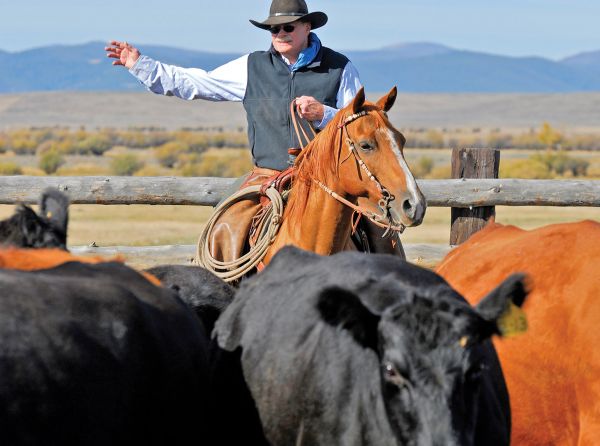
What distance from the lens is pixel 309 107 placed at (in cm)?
711

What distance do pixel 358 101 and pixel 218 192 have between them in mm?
3665

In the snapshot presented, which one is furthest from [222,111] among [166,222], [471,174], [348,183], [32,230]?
[32,230]

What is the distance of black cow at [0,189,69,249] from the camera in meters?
3.99

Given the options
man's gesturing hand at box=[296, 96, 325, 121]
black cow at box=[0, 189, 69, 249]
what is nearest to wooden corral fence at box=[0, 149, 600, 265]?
man's gesturing hand at box=[296, 96, 325, 121]

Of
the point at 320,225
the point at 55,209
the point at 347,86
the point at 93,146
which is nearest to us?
the point at 55,209

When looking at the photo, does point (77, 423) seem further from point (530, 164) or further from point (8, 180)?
point (530, 164)

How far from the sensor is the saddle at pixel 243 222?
723 centimetres

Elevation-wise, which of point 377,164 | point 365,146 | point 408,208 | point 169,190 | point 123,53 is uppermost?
point 123,53

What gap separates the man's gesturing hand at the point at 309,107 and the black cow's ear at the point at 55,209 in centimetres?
295

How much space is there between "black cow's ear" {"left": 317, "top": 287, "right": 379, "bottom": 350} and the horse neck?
325 cm

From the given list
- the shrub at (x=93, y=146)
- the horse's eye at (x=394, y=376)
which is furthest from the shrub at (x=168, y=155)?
the horse's eye at (x=394, y=376)

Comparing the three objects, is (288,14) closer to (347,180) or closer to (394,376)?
(347,180)

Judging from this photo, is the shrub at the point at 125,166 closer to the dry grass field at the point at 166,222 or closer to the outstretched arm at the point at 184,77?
the dry grass field at the point at 166,222

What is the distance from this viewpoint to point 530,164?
4094 centimetres
